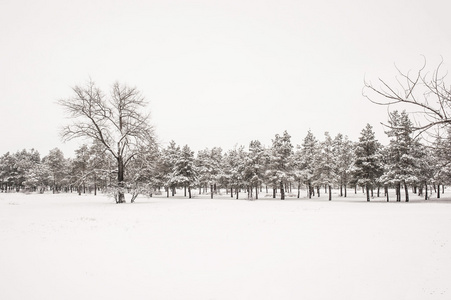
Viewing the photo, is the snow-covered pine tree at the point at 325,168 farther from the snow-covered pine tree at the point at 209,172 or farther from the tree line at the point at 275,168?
the snow-covered pine tree at the point at 209,172

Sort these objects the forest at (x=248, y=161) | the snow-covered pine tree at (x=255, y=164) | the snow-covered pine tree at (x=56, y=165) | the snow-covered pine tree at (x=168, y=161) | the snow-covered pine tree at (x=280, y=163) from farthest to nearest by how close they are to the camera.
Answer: the snow-covered pine tree at (x=56, y=165) < the snow-covered pine tree at (x=168, y=161) < the snow-covered pine tree at (x=255, y=164) < the snow-covered pine tree at (x=280, y=163) < the forest at (x=248, y=161)

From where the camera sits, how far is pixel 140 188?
103 ft

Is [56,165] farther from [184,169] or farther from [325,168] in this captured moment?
[325,168]

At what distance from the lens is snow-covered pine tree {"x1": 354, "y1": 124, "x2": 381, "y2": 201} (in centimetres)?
4347

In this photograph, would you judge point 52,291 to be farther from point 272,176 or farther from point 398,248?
point 272,176

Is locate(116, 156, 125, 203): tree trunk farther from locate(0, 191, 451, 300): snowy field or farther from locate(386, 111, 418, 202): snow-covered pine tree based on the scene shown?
locate(386, 111, 418, 202): snow-covered pine tree

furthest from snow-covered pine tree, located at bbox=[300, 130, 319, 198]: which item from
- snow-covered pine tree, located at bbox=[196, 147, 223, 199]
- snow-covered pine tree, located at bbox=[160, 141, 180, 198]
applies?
snow-covered pine tree, located at bbox=[160, 141, 180, 198]

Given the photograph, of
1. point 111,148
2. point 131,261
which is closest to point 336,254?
point 131,261

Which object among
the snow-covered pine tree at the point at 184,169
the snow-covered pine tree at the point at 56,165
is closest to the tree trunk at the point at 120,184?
the snow-covered pine tree at the point at 184,169

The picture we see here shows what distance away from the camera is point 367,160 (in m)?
44.3

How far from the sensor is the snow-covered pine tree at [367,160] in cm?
4347

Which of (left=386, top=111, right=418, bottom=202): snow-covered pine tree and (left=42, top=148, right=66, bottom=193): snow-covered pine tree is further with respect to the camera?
(left=42, top=148, right=66, bottom=193): snow-covered pine tree

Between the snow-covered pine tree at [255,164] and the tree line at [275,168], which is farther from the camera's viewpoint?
the snow-covered pine tree at [255,164]

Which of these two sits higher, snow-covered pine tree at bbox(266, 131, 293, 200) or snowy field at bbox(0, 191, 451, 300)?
snow-covered pine tree at bbox(266, 131, 293, 200)
